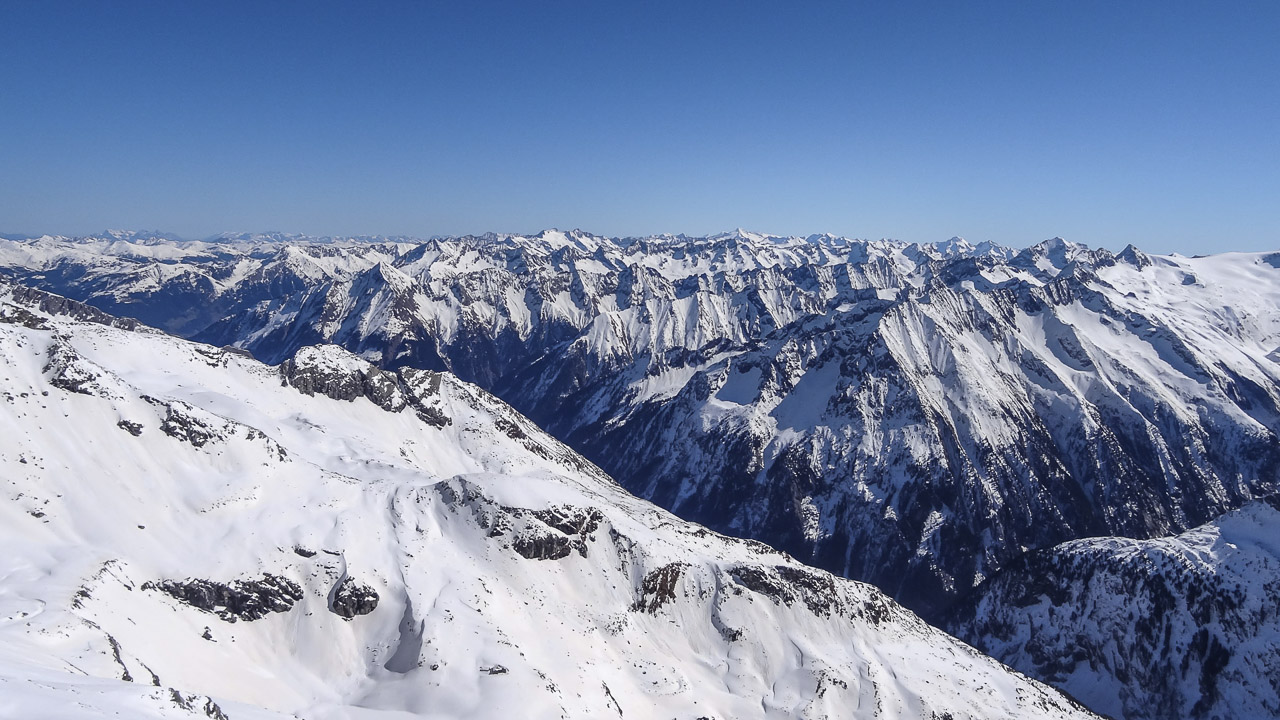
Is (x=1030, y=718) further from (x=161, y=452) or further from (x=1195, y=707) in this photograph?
(x=161, y=452)

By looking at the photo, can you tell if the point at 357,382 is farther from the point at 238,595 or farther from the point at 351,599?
the point at 351,599

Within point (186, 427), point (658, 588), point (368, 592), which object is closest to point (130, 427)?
point (186, 427)

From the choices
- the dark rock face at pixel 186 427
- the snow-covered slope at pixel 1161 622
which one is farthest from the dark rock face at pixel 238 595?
the snow-covered slope at pixel 1161 622

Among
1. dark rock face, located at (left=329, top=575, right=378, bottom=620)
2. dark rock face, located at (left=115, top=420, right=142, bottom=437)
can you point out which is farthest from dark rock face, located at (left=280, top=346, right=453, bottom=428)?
dark rock face, located at (left=329, top=575, right=378, bottom=620)

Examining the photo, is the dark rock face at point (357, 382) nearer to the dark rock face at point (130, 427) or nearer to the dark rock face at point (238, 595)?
the dark rock face at point (130, 427)

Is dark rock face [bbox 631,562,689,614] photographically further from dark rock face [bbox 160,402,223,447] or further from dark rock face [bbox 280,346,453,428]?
dark rock face [bbox 280,346,453,428]

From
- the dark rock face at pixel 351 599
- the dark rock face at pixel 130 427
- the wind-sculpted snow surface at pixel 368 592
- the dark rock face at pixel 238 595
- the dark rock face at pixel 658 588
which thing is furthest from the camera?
the dark rock face at pixel 658 588
